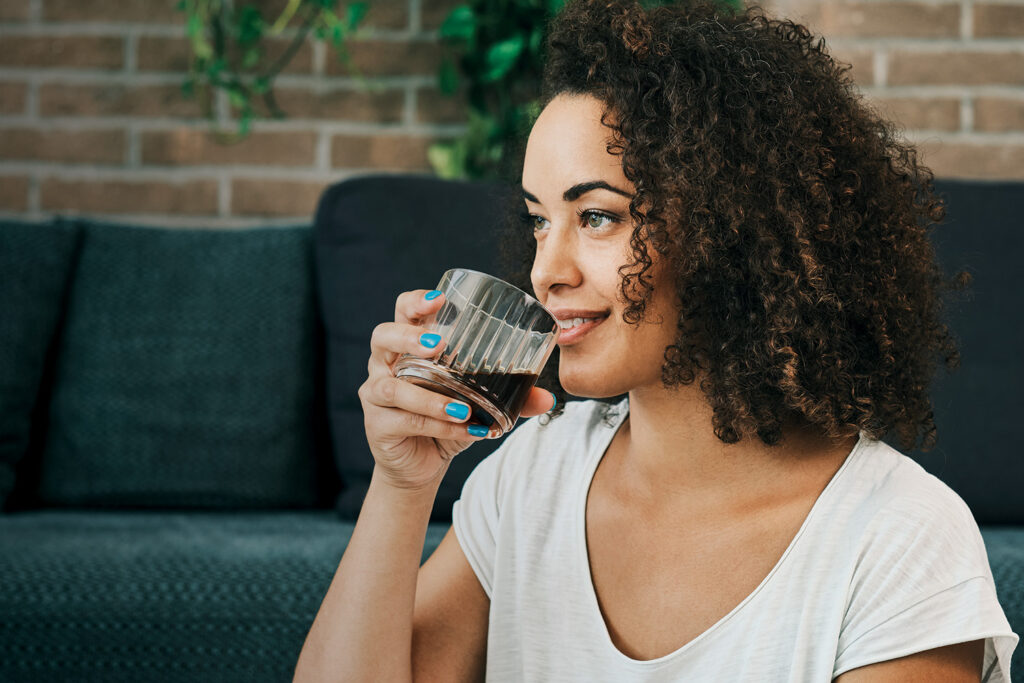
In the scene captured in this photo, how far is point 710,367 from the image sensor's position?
37.1 inches

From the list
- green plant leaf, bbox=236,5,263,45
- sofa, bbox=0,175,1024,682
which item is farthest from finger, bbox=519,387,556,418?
green plant leaf, bbox=236,5,263,45

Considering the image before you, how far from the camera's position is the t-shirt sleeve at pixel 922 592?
0.76m

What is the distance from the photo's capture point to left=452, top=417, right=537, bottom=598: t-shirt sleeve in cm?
106

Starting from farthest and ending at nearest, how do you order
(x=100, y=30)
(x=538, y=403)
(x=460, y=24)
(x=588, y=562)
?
1. (x=100, y=30)
2. (x=460, y=24)
3. (x=588, y=562)
4. (x=538, y=403)

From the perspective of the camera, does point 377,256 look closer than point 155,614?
No

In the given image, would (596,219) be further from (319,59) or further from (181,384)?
(319,59)

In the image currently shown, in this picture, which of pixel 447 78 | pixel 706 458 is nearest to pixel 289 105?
pixel 447 78

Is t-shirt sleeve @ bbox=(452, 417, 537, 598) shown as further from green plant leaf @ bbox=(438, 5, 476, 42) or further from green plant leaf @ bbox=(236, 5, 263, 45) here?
green plant leaf @ bbox=(236, 5, 263, 45)

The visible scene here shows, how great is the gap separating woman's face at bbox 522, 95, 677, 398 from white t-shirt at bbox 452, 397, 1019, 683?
197 millimetres

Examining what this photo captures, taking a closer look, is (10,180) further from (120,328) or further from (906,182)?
(906,182)

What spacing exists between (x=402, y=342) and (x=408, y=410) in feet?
0.20

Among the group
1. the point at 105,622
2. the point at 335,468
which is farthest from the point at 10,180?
the point at 105,622

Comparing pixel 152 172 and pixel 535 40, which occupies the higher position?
pixel 535 40

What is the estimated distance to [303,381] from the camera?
1702 mm
